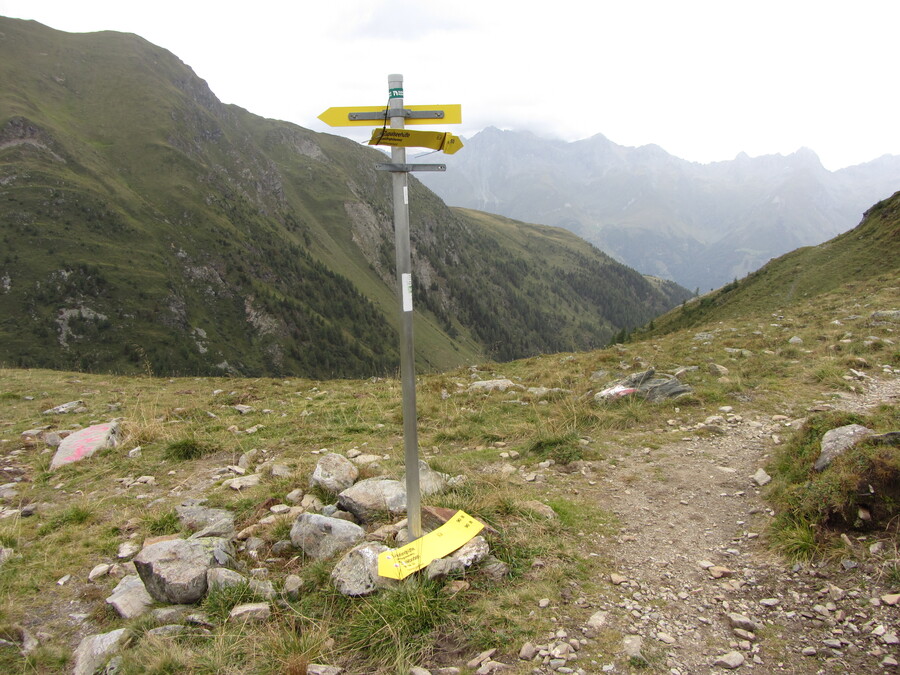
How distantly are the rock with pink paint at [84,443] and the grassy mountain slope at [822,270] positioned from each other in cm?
3001

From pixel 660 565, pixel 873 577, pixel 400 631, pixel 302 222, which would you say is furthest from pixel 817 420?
pixel 302 222

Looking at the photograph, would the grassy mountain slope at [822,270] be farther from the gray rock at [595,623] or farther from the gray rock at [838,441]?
the gray rock at [595,623]

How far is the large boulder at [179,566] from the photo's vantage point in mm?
4531

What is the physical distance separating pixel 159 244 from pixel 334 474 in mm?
138263

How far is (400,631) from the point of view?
12.9 feet

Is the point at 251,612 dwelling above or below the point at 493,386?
below

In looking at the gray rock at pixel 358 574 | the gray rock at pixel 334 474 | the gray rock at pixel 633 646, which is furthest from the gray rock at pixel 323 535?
the gray rock at pixel 633 646

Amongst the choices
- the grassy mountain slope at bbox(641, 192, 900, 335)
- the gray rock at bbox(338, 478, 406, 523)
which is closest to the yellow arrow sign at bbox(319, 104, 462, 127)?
the gray rock at bbox(338, 478, 406, 523)

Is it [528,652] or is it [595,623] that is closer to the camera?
[528,652]

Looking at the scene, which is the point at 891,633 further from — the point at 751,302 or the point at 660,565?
the point at 751,302

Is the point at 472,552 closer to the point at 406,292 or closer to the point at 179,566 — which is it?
the point at 406,292

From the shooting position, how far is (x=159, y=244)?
120 m

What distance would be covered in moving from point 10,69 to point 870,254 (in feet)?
719

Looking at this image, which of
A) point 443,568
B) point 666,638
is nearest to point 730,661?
point 666,638
